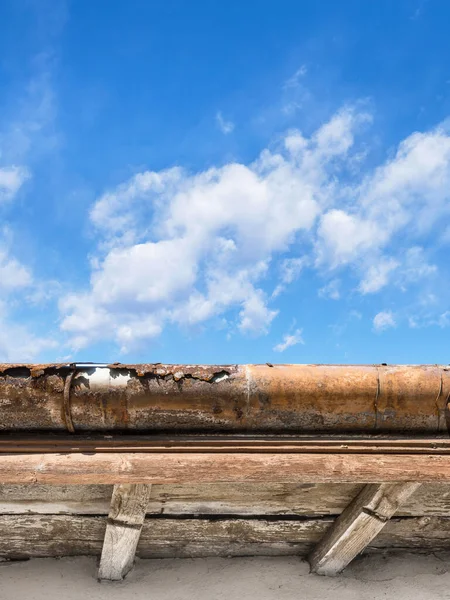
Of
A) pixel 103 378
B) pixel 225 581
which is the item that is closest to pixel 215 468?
pixel 103 378

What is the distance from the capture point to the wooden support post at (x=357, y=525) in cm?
190

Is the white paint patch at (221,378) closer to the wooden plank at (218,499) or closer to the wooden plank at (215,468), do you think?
the wooden plank at (215,468)

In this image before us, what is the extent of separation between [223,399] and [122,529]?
0.85 meters

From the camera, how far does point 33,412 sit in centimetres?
171

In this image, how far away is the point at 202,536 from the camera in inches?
90.1

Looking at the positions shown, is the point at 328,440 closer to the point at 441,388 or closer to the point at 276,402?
the point at 276,402

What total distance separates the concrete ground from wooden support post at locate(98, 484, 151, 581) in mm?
105

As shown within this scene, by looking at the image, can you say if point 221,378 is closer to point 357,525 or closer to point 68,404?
point 68,404

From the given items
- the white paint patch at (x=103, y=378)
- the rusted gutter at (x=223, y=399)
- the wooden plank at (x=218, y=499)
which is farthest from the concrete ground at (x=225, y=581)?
the white paint patch at (x=103, y=378)

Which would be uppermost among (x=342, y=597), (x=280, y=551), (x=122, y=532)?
(x=122, y=532)

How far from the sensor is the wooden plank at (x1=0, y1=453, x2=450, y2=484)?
1.55 metres

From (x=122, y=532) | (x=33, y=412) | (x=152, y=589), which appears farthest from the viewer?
(x=152, y=589)

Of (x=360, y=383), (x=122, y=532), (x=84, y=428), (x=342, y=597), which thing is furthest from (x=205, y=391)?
(x=342, y=597)

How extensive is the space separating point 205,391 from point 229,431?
199 mm
